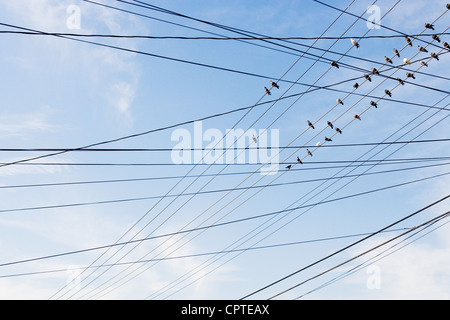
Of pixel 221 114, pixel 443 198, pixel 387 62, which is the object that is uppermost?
pixel 387 62

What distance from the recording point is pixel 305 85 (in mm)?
12969

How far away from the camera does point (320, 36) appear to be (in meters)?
12.0
